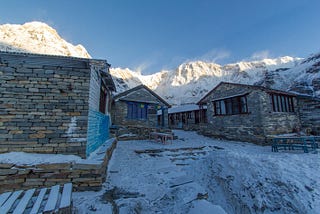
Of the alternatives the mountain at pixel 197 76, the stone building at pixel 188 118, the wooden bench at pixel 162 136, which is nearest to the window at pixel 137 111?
the wooden bench at pixel 162 136

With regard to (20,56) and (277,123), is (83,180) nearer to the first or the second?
(20,56)

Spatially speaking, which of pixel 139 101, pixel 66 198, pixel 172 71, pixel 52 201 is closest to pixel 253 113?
pixel 139 101

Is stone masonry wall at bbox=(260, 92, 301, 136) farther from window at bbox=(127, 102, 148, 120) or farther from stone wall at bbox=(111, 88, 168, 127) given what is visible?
window at bbox=(127, 102, 148, 120)

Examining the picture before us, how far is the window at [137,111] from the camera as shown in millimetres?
14727

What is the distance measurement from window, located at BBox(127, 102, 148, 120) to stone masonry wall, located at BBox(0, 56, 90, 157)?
993 centimetres

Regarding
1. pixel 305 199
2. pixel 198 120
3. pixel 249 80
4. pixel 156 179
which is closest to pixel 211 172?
pixel 156 179

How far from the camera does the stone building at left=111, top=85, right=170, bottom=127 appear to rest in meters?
14.2

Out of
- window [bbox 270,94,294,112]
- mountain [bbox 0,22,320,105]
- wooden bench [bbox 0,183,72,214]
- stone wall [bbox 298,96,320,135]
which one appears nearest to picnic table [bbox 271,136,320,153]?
window [bbox 270,94,294,112]

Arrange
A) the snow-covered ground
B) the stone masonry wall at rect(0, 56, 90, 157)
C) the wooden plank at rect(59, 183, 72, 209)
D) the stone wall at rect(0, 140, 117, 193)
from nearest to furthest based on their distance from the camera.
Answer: the wooden plank at rect(59, 183, 72, 209)
the snow-covered ground
the stone wall at rect(0, 140, 117, 193)
the stone masonry wall at rect(0, 56, 90, 157)

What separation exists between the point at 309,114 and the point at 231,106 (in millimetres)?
6176

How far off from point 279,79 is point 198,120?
35.5 meters

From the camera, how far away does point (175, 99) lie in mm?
71938

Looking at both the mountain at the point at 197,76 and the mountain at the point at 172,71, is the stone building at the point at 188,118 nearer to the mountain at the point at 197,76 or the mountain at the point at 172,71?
the mountain at the point at 172,71

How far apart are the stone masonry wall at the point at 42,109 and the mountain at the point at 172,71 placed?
58410mm
